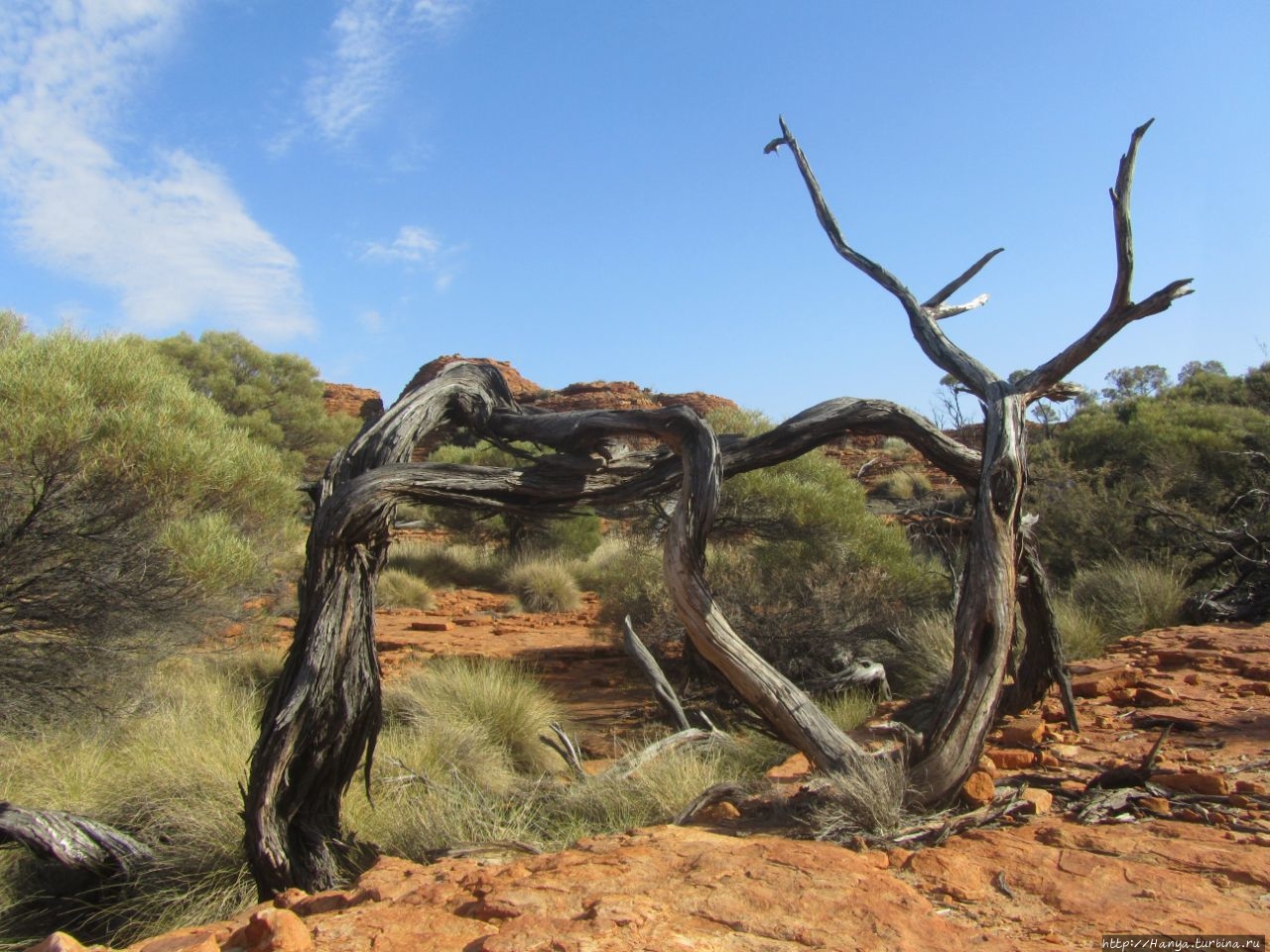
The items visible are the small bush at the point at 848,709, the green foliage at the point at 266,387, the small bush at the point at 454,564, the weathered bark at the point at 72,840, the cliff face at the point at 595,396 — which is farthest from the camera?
the cliff face at the point at 595,396

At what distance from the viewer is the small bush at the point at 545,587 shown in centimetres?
1745

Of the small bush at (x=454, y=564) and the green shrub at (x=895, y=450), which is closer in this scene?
the small bush at (x=454, y=564)

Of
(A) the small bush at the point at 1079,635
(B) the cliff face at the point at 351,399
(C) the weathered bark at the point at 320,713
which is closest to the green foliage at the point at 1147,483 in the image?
(A) the small bush at the point at 1079,635

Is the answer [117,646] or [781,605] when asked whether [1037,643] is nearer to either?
[781,605]

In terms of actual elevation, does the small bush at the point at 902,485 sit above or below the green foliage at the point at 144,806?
above

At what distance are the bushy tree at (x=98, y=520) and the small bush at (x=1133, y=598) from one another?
912 centimetres

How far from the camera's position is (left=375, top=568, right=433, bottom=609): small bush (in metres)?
17.0

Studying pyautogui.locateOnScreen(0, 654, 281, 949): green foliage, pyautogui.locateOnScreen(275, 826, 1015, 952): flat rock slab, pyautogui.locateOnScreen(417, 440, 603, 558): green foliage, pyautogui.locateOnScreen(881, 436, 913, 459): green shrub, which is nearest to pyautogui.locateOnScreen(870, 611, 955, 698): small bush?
pyautogui.locateOnScreen(275, 826, 1015, 952): flat rock slab

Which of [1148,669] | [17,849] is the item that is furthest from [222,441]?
[1148,669]

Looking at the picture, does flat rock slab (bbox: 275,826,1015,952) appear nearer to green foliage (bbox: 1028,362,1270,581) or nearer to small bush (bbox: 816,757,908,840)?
small bush (bbox: 816,757,908,840)

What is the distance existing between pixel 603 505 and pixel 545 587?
43.8 ft

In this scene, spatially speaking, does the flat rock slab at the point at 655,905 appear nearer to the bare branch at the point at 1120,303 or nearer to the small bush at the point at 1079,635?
the bare branch at the point at 1120,303

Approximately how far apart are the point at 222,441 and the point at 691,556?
7.34 m

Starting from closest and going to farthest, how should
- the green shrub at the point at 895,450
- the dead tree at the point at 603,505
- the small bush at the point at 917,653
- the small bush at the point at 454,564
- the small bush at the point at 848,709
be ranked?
1. the dead tree at the point at 603,505
2. the small bush at the point at 848,709
3. the small bush at the point at 917,653
4. the small bush at the point at 454,564
5. the green shrub at the point at 895,450
